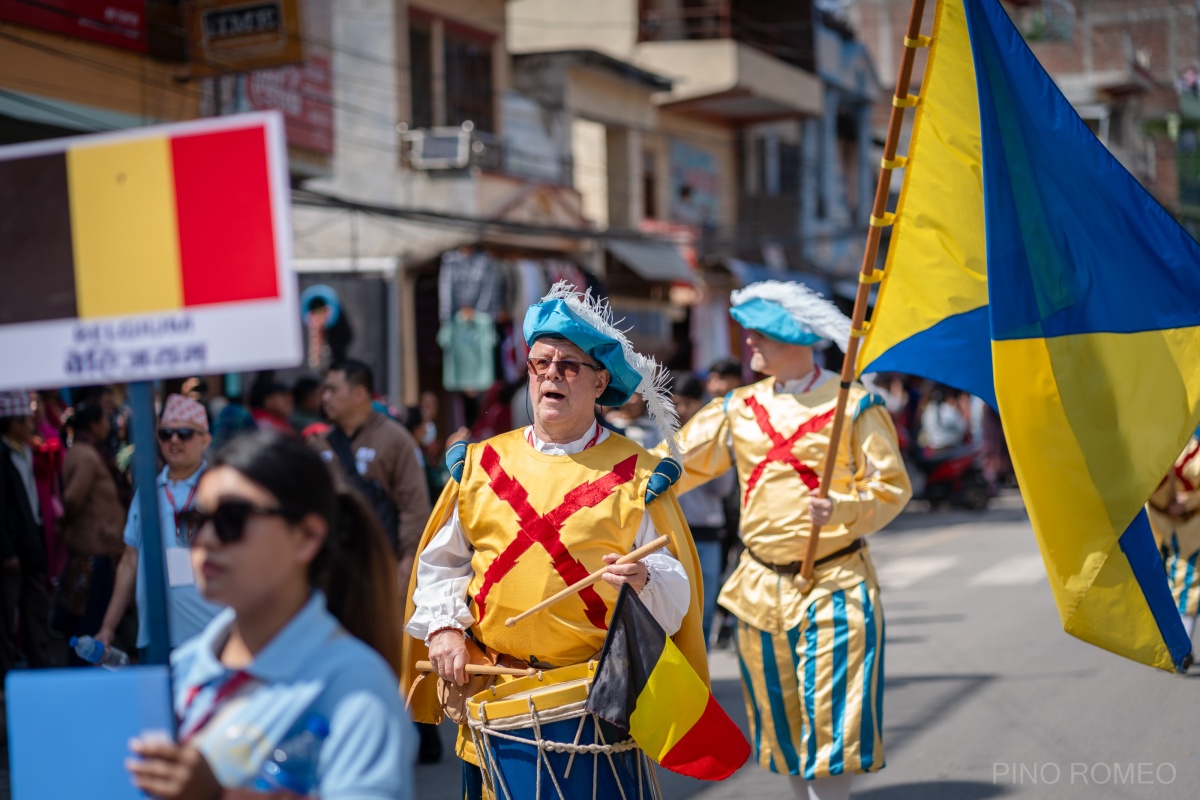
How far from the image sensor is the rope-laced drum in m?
4.02

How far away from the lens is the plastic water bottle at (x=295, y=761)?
A: 7.60ft

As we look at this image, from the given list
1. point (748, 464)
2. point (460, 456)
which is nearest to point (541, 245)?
point (748, 464)

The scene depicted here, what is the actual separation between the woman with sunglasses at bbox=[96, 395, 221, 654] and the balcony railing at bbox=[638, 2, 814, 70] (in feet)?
68.5

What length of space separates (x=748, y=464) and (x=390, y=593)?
3367mm

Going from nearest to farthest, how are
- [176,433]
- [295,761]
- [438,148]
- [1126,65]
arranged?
1. [295,761]
2. [176,433]
3. [438,148]
4. [1126,65]

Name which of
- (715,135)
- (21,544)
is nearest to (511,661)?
(21,544)

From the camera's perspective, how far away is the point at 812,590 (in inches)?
225

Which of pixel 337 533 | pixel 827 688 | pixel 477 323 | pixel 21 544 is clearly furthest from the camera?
pixel 477 323

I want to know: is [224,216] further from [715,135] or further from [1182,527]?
[715,135]

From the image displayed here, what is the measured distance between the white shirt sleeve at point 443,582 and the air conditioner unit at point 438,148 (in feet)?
48.3

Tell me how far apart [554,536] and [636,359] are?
2.25 ft

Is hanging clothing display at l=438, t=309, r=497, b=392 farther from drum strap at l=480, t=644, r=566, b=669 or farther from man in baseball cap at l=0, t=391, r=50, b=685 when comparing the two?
drum strap at l=480, t=644, r=566, b=669

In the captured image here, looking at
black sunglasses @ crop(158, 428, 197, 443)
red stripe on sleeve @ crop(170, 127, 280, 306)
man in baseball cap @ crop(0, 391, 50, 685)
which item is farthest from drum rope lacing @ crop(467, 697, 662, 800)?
man in baseball cap @ crop(0, 391, 50, 685)

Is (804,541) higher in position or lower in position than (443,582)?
lower
